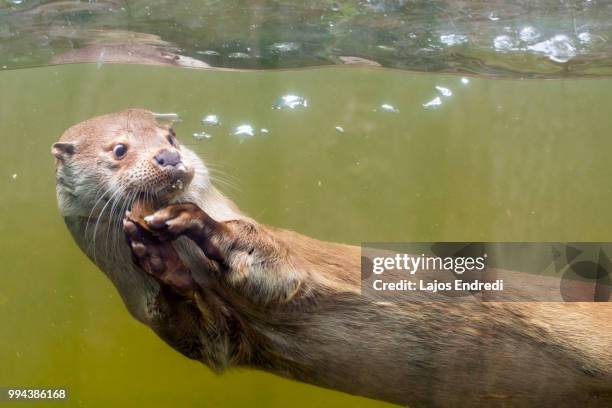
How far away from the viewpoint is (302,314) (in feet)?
8.30

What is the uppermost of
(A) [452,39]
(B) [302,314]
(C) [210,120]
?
(A) [452,39]

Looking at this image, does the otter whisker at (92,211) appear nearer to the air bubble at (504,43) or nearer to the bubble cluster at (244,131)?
the air bubble at (504,43)

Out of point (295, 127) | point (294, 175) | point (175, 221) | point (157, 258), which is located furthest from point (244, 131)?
point (175, 221)

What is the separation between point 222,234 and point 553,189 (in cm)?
971

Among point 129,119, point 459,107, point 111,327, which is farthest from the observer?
point 459,107

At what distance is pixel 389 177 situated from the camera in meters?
11.6

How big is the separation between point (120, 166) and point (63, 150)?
1.24 ft

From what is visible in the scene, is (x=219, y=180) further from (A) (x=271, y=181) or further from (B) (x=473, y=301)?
(A) (x=271, y=181)

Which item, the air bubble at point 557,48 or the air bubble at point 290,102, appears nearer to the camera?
the air bubble at point 557,48

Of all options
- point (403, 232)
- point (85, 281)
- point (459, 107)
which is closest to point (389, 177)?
point (403, 232)

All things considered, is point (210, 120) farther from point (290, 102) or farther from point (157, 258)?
point (157, 258)

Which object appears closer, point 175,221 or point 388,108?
point 175,221

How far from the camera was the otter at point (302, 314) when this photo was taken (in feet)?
7.88

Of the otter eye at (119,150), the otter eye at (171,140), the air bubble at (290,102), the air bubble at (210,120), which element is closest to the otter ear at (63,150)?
the otter eye at (119,150)
